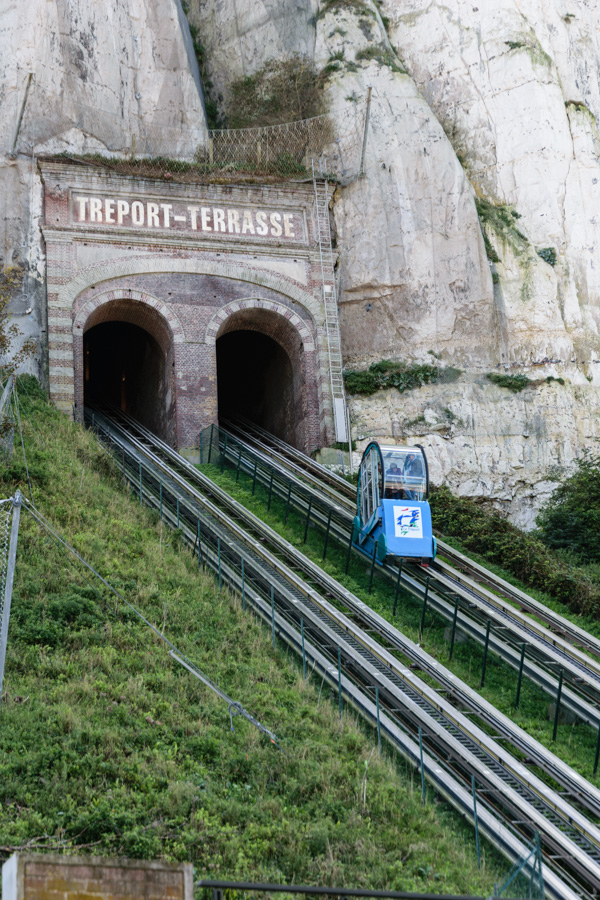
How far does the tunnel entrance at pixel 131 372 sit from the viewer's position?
35219 mm

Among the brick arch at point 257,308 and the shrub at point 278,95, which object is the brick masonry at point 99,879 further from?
the shrub at point 278,95

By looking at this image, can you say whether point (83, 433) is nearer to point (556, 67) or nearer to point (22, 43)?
point (22, 43)

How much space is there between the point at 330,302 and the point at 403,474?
475 inches

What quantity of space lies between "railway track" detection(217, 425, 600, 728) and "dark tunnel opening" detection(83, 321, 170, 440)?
949 cm

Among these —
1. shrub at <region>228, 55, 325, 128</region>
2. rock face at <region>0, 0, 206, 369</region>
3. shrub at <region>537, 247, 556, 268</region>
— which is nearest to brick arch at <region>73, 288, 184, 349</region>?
rock face at <region>0, 0, 206, 369</region>

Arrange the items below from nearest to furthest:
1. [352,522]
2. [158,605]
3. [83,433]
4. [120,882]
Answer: [120,882] → [158,605] → [352,522] → [83,433]

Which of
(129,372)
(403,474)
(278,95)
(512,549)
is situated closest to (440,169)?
(278,95)

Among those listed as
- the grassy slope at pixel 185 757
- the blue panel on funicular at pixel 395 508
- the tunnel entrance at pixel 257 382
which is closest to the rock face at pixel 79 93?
the tunnel entrance at pixel 257 382

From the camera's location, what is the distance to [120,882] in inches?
316

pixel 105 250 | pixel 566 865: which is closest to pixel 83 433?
pixel 105 250

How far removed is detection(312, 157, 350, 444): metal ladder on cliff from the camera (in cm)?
3369

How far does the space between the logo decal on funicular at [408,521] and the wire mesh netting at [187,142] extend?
16.1m

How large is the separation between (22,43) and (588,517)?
929 inches

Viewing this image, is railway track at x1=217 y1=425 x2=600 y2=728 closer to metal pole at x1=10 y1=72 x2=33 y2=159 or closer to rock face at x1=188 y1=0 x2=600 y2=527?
rock face at x1=188 y1=0 x2=600 y2=527
